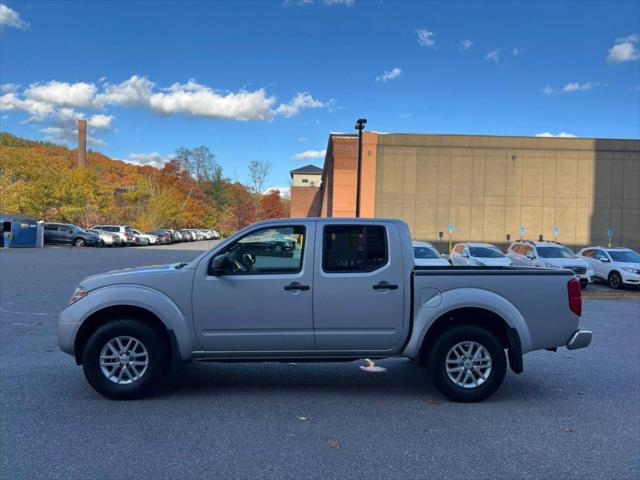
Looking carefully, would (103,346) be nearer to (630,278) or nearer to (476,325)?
(476,325)

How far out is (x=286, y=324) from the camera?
5172 mm

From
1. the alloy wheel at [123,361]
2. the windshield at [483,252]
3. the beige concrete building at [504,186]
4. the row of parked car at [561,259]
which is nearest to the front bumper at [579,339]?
the alloy wheel at [123,361]

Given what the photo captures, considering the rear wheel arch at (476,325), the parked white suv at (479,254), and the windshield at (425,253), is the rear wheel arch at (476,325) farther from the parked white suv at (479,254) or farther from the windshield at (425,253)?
the parked white suv at (479,254)

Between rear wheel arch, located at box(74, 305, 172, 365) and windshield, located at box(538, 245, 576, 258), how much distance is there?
17.0 metres

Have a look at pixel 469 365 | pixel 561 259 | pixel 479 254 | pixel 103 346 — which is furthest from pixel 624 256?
pixel 103 346

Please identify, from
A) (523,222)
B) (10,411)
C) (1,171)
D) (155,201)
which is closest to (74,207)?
(1,171)

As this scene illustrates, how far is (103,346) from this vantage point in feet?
16.8

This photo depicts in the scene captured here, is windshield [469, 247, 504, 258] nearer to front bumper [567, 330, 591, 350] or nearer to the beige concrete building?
front bumper [567, 330, 591, 350]

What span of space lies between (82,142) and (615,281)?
74648 mm

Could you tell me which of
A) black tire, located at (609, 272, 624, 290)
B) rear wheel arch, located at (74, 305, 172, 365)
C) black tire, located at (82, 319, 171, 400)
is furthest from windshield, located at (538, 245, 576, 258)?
black tire, located at (82, 319, 171, 400)

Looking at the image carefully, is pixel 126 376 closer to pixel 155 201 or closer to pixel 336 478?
pixel 336 478

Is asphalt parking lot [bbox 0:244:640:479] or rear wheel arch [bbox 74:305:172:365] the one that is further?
rear wheel arch [bbox 74:305:172:365]

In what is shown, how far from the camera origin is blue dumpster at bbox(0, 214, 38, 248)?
109 feet

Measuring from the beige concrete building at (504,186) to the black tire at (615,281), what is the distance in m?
23.5
